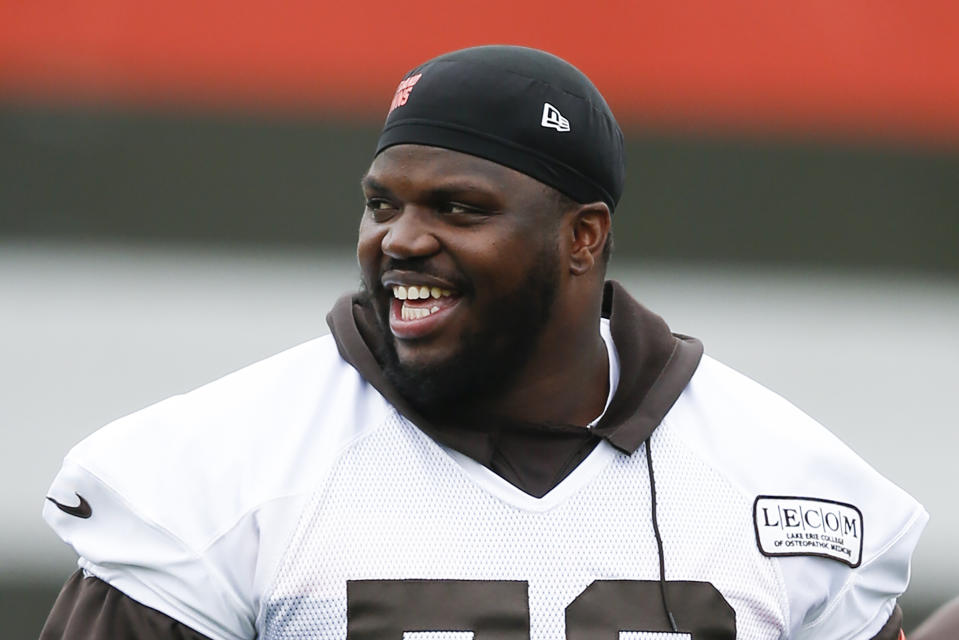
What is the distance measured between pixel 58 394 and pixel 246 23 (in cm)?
112

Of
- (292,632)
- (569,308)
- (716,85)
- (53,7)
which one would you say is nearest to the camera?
(292,632)

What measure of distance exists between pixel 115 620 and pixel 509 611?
482mm

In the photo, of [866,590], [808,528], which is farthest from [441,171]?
[866,590]

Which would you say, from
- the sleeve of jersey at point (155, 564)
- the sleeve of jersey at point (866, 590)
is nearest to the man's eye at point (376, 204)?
the sleeve of jersey at point (155, 564)

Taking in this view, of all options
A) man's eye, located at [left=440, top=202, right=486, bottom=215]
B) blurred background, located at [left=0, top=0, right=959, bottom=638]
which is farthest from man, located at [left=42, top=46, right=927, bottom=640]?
blurred background, located at [left=0, top=0, right=959, bottom=638]

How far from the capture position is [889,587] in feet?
6.85

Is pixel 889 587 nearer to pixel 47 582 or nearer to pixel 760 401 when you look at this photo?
pixel 760 401

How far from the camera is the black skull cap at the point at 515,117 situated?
6.38 feet

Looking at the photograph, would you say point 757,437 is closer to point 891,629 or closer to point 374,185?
point 891,629

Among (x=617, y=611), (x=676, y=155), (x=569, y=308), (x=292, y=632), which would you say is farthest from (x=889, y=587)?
(x=676, y=155)

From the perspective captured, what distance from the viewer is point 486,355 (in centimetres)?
197

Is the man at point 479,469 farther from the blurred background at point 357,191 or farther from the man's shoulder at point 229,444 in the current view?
the blurred background at point 357,191

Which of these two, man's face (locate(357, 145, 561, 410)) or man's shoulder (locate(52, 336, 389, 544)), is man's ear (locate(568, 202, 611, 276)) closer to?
man's face (locate(357, 145, 561, 410))

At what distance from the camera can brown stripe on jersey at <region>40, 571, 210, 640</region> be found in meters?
1.78
